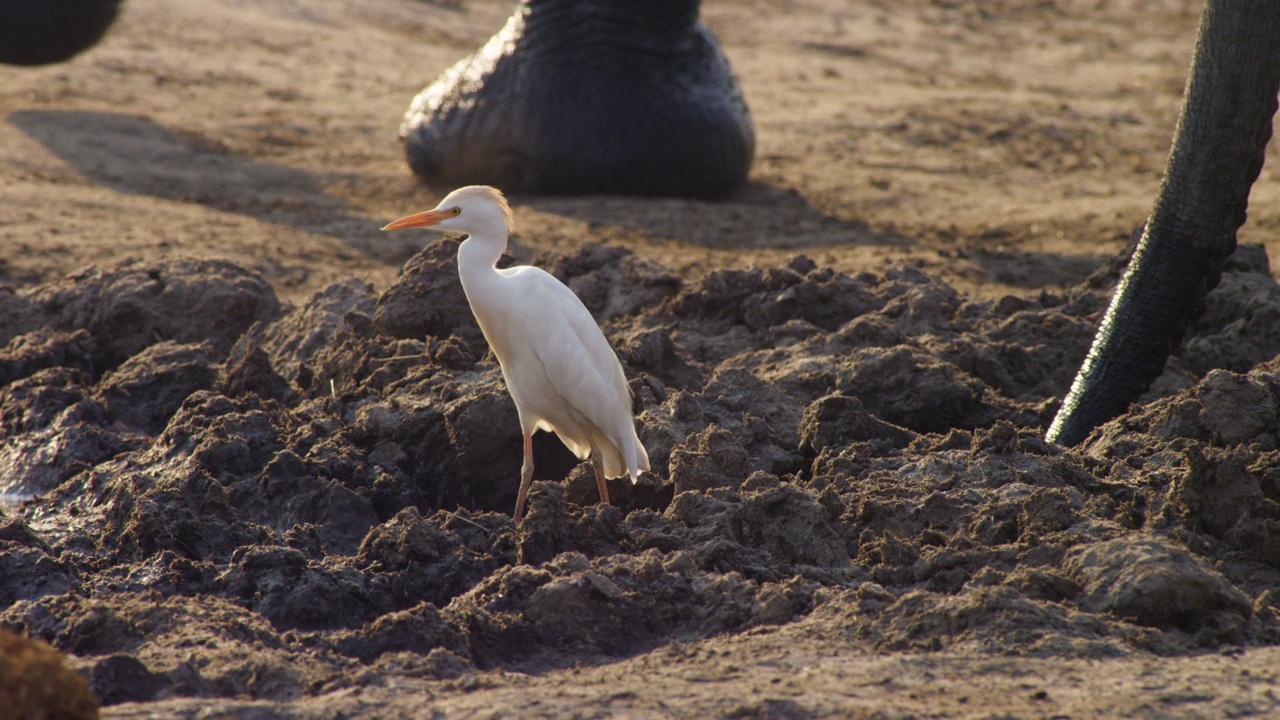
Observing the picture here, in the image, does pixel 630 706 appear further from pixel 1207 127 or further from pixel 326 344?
pixel 326 344

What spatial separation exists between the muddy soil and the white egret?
0.89ft

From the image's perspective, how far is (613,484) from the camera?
Answer: 196 inches

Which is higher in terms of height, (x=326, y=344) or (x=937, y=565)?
(x=937, y=565)

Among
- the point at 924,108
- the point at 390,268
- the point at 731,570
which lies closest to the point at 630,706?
the point at 731,570

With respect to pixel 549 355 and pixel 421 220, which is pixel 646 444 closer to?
pixel 549 355

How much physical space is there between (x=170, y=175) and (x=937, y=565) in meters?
6.76

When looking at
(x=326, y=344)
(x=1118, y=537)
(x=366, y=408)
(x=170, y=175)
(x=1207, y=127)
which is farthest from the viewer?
(x=170, y=175)

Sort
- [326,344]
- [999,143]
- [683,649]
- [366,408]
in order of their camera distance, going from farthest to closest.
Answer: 1. [999,143]
2. [326,344]
3. [366,408]
4. [683,649]

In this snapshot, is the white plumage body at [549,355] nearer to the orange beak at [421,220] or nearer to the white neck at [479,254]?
the white neck at [479,254]

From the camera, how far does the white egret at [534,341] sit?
461 centimetres

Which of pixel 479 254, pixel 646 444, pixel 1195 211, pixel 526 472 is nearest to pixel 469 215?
pixel 479 254

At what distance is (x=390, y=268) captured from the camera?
24.8 feet

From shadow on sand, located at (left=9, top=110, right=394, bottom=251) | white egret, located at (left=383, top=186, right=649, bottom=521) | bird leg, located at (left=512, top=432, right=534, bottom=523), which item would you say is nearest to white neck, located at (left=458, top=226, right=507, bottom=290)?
white egret, located at (left=383, top=186, right=649, bottom=521)

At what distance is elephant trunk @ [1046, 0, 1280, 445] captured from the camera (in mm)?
4129
